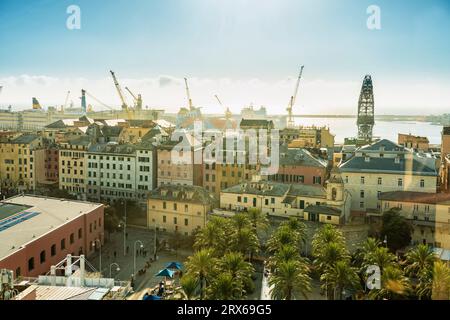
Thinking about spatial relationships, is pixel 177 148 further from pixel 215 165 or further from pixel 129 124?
pixel 129 124

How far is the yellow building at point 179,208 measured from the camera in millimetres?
8641

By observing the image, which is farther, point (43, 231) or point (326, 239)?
point (43, 231)

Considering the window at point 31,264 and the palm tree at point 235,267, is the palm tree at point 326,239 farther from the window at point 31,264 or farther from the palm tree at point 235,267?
the window at point 31,264

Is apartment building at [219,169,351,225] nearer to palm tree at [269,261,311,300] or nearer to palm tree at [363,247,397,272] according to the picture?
palm tree at [363,247,397,272]

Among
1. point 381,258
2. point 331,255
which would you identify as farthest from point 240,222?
point 381,258

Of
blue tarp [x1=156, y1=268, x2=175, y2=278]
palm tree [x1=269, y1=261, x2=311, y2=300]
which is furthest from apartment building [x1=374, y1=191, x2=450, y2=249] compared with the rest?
blue tarp [x1=156, y1=268, x2=175, y2=278]

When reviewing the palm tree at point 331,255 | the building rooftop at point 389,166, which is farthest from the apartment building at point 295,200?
the palm tree at point 331,255

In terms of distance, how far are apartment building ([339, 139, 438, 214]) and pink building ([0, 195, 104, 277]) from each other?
15.8ft

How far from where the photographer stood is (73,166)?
12.0 meters

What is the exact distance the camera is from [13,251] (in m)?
5.36

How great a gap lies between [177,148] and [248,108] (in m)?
18.0

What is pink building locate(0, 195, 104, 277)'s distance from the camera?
18.2 ft

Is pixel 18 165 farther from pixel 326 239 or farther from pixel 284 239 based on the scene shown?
pixel 326 239

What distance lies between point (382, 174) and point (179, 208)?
3950 mm
